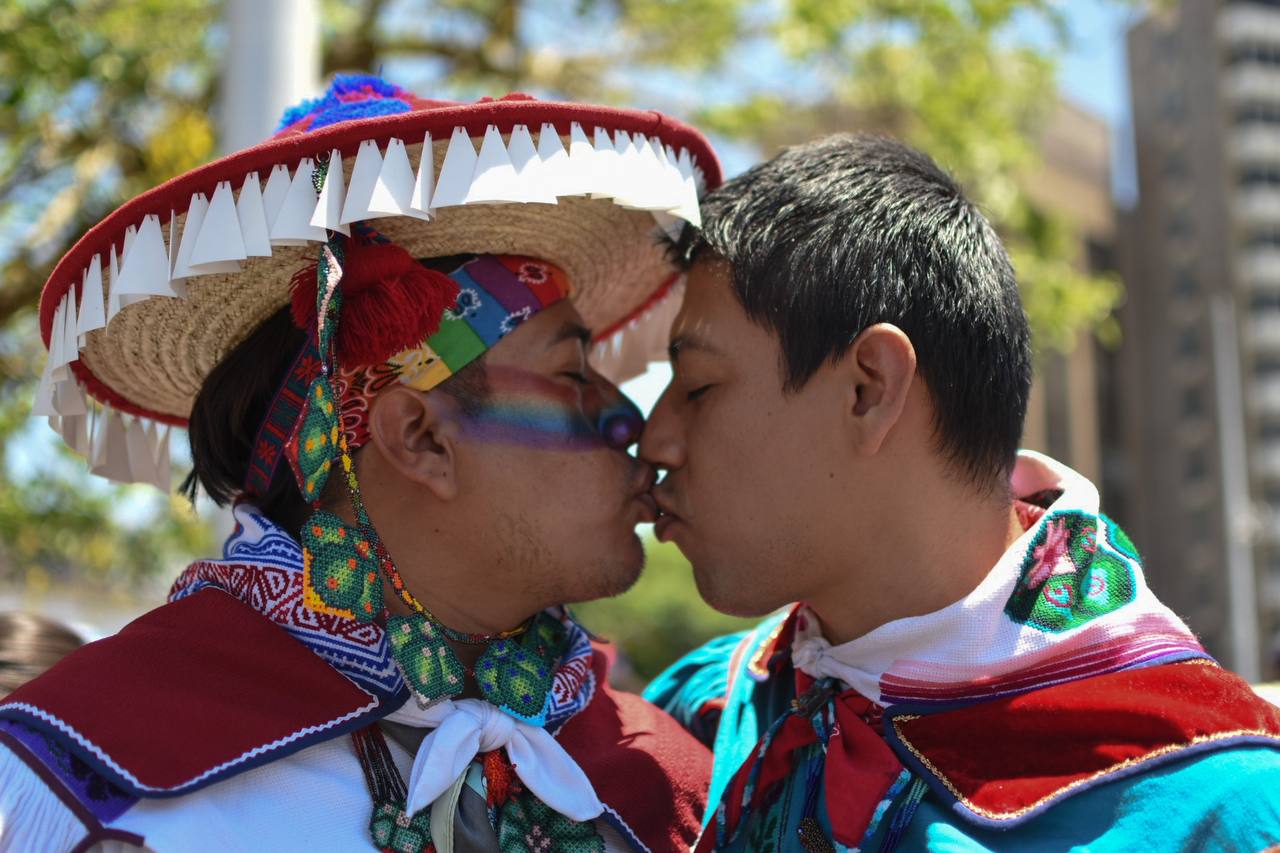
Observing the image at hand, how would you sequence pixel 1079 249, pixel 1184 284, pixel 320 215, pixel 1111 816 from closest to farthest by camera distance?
pixel 1111 816 < pixel 320 215 < pixel 1079 249 < pixel 1184 284

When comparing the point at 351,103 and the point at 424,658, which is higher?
the point at 351,103

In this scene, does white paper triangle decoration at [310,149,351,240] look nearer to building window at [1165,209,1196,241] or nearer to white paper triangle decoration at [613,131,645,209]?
white paper triangle decoration at [613,131,645,209]

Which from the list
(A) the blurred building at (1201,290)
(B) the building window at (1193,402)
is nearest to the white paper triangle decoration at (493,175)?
(A) the blurred building at (1201,290)

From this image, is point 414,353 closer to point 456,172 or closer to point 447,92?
point 456,172

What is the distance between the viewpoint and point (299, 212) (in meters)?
2.12

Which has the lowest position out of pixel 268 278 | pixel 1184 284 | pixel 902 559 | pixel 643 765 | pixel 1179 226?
pixel 1184 284

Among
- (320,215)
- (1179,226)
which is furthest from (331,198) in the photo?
(1179,226)

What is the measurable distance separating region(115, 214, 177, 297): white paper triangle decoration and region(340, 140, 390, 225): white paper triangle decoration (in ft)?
1.00

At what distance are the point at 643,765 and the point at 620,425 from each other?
0.64 meters

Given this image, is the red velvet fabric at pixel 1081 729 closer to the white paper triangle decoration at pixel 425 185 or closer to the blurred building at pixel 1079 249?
the white paper triangle decoration at pixel 425 185

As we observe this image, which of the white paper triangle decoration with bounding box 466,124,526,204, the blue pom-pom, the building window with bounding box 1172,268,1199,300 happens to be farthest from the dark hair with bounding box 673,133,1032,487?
the building window with bounding box 1172,268,1199,300

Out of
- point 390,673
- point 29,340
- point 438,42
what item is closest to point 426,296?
point 390,673

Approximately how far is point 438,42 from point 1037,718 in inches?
244

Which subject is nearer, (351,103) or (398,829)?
(398,829)
